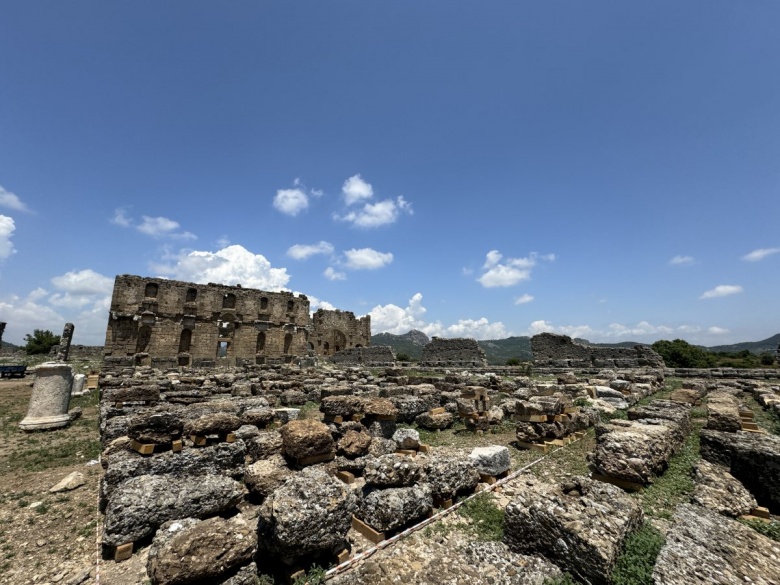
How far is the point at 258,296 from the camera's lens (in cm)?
3616

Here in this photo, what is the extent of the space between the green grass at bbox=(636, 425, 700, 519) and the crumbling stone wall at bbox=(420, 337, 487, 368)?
23.1 m

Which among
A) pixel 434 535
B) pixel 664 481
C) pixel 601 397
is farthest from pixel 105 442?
pixel 601 397

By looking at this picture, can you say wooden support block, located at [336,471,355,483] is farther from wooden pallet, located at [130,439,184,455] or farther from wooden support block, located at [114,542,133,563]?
wooden pallet, located at [130,439,184,455]

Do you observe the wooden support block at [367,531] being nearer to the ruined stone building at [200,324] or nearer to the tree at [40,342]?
the ruined stone building at [200,324]

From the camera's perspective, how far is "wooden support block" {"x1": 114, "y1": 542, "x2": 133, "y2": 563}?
388 cm

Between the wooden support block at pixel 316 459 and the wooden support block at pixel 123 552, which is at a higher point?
the wooden support block at pixel 316 459

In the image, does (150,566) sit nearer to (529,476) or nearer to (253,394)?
(529,476)

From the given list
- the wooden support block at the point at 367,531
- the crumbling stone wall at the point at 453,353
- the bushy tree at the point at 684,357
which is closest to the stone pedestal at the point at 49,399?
the wooden support block at the point at 367,531

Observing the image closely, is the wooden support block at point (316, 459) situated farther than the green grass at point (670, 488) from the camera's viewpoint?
Yes

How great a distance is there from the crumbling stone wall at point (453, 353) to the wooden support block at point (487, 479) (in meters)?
24.2

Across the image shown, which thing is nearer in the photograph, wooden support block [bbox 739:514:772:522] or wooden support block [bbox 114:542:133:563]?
wooden support block [bbox 114:542:133:563]

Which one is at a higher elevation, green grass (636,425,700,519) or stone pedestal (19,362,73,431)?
stone pedestal (19,362,73,431)

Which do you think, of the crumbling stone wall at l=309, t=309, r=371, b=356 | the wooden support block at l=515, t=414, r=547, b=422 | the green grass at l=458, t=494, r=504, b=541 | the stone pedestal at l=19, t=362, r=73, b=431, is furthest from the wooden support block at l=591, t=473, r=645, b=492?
the crumbling stone wall at l=309, t=309, r=371, b=356

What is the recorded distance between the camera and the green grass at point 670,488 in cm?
453
